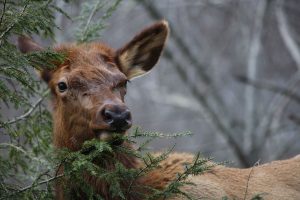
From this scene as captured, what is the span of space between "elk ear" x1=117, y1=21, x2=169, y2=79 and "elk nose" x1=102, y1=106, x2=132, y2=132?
4.80 feet

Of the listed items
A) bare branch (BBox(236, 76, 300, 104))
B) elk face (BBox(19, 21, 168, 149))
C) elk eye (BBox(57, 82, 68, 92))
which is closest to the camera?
elk face (BBox(19, 21, 168, 149))

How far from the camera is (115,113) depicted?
6020 millimetres

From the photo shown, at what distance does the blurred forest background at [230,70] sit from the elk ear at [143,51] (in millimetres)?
4051

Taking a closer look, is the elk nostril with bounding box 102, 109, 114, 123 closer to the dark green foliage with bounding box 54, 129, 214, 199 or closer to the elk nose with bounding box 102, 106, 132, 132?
the elk nose with bounding box 102, 106, 132, 132

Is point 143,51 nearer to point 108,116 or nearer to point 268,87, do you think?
point 108,116

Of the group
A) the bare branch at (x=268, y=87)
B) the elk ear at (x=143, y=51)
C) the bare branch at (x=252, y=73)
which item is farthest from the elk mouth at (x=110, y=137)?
the bare branch at (x=252, y=73)

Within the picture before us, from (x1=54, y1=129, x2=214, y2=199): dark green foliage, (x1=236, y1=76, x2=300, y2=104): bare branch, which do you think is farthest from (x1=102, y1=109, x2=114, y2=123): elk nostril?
(x1=236, y1=76, x2=300, y2=104): bare branch

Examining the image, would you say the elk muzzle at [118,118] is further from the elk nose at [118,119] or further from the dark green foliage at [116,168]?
the dark green foliage at [116,168]

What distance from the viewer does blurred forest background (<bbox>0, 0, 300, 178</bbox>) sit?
51.3 ft

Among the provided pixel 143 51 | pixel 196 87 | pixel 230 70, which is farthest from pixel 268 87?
pixel 143 51

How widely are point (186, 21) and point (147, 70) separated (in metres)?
11.6

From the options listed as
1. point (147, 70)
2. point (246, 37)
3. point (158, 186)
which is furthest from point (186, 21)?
point (158, 186)

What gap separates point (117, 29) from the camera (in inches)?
862

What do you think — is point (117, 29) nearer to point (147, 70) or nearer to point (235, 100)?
point (235, 100)
